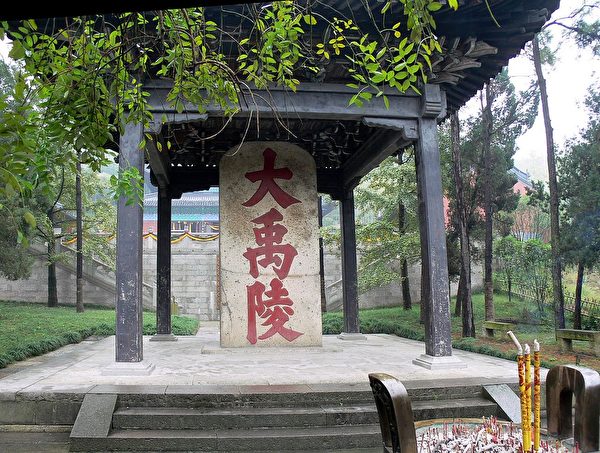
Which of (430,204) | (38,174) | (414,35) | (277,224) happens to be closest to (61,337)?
(277,224)

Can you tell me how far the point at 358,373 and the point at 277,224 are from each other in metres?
2.95

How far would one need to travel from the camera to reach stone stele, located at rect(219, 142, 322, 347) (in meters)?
7.39

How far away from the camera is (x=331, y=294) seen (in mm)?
17844

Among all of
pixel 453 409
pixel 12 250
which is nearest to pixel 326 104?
pixel 453 409

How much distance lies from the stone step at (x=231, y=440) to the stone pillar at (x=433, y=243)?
1777 millimetres

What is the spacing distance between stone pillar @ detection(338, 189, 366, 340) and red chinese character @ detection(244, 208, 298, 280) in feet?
5.18

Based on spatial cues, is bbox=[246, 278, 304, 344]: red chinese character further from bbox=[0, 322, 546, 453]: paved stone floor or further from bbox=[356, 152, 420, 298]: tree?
bbox=[356, 152, 420, 298]: tree

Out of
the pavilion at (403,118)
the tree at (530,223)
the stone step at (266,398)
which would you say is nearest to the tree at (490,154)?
the pavilion at (403,118)

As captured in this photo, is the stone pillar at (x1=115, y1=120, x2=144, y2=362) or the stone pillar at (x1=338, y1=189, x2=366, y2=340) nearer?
the stone pillar at (x1=115, y1=120, x2=144, y2=362)

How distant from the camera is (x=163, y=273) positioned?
8.77 meters

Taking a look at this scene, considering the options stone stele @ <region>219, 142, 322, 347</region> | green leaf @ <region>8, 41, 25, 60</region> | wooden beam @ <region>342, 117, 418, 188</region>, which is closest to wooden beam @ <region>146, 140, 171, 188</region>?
stone stele @ <region>219, 142, 322, 347</region>

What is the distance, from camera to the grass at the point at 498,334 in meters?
8.05

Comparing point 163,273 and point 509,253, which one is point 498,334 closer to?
point 509,253

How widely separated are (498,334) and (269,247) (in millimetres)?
5652
